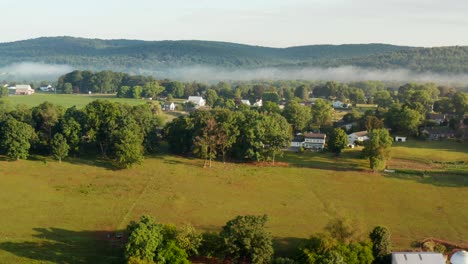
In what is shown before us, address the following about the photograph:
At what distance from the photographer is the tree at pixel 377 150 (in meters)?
45.5

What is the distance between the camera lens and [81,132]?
49.4m

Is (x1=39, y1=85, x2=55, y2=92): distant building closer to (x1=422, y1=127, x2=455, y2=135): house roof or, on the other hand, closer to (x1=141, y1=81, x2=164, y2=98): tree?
(x1=141, y1=81, x2=164, y2=98): tree

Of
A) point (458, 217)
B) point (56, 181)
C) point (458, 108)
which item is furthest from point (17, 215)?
point (458, 108)

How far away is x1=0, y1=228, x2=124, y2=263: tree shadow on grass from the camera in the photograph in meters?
25.8

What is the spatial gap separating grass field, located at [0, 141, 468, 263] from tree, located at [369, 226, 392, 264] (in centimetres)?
357

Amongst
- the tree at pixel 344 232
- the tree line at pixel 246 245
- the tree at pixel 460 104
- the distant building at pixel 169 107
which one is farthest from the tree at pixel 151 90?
the tree at pixel 344 232

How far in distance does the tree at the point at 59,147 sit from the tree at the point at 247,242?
89.2 feet

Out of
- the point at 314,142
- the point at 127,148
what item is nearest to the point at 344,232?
the point at 127,148

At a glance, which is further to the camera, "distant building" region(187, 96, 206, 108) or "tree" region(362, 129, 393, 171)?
"distant building" region(187, 96, 206, 108)

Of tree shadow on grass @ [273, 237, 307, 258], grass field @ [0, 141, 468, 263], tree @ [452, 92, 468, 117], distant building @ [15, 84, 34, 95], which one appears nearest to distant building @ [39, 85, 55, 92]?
distant building @ [15, 84, 34, 95]

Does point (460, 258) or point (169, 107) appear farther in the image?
point (169, 107)

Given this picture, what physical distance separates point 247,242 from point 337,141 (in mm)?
29734

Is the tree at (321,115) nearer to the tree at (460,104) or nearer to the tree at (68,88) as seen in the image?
the tree at (460,104)

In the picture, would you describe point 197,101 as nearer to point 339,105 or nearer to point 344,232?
point 339,105
